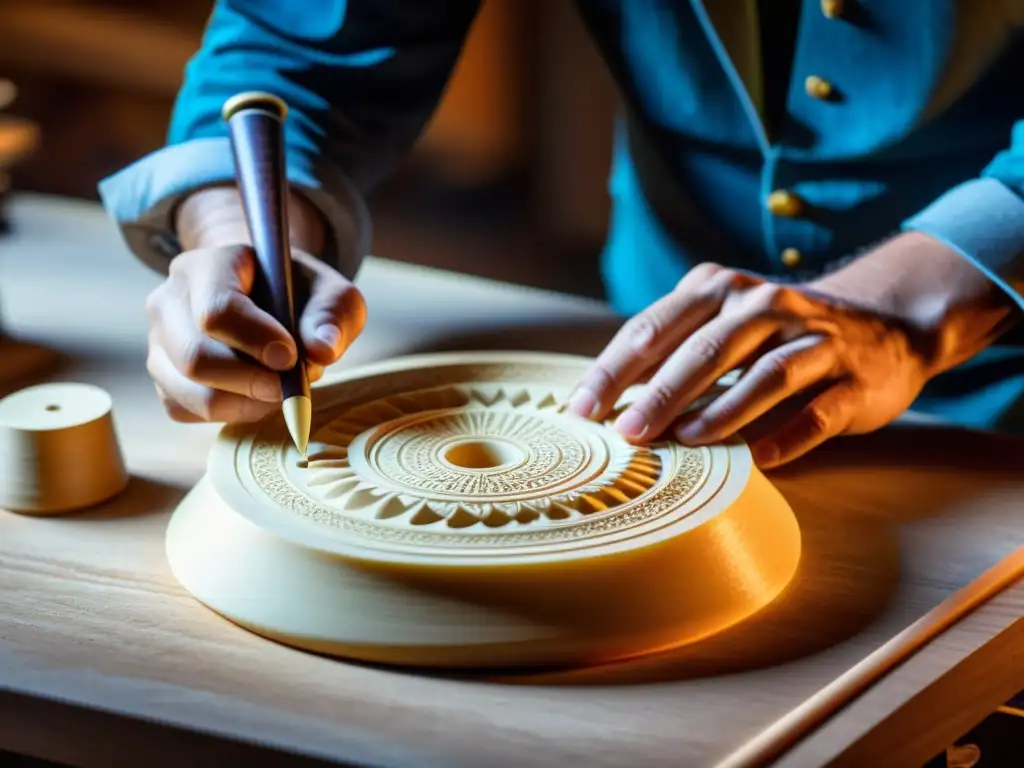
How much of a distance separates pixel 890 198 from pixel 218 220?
0.69 m

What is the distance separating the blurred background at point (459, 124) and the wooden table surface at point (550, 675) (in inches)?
98.7

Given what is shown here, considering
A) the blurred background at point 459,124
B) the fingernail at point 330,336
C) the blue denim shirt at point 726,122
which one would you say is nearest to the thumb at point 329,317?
the fingernail at point 330,336

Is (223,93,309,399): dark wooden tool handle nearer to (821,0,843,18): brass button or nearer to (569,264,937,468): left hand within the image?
(569,264,937,468): left hand

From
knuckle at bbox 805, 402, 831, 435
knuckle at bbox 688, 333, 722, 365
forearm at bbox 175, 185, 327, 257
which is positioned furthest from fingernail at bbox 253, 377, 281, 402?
knuckle at bbox 805, 402, 831, 435

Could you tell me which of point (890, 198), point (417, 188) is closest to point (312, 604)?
point (890, 198)

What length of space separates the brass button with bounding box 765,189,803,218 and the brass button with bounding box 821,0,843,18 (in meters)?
0.19

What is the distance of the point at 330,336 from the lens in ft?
3.12

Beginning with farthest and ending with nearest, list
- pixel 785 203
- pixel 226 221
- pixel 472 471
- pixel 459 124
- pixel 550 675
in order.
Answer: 1. pixel 459 124
2. pixel 785 203
3. pixel 226 221
4. pixel 472 471
5. pixel 550 675

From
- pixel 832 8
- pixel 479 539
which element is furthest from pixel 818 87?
pixel 479 539

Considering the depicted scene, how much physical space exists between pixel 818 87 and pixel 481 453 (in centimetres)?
55

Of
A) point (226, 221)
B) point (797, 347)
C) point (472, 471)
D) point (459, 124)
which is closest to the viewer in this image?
point (472, 471)

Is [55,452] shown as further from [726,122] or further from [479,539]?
[726,122]

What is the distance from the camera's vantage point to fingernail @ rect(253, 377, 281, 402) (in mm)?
924

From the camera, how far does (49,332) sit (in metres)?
1.33
